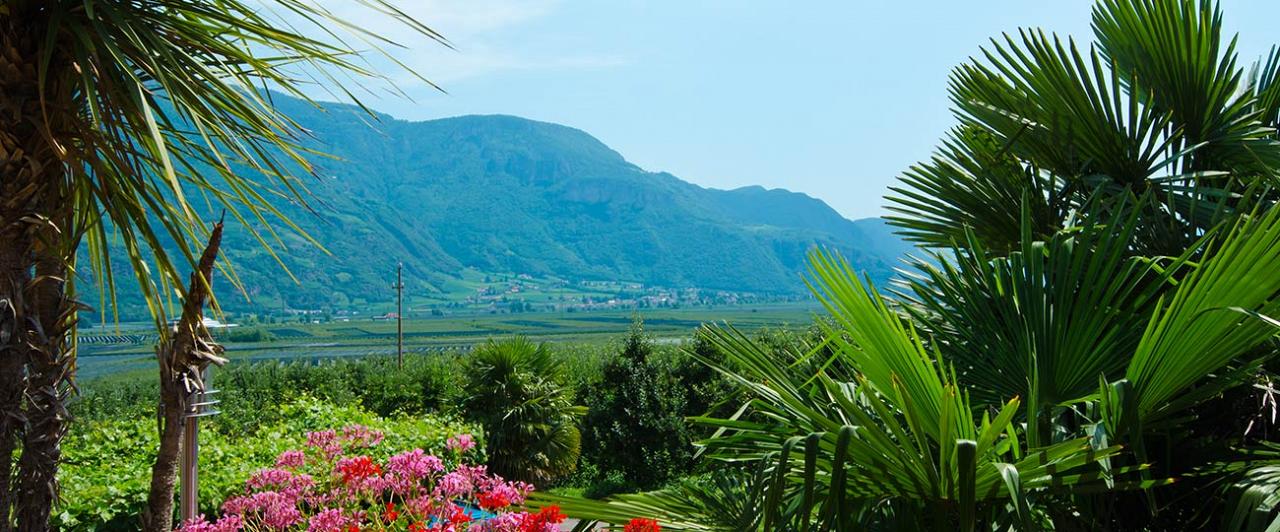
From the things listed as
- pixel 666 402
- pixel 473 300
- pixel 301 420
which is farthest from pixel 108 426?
pixel 473 300

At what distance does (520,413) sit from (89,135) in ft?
30.1

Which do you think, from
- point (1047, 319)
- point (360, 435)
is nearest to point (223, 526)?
point (360, 435)

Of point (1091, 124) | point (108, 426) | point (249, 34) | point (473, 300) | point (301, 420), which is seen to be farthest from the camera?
point (473, 300)

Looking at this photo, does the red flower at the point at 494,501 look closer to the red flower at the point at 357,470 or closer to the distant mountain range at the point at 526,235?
the red flower at the point at 357,470

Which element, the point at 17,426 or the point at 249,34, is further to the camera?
the point at 249,34

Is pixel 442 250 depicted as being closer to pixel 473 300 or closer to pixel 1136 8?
pixel 473 300

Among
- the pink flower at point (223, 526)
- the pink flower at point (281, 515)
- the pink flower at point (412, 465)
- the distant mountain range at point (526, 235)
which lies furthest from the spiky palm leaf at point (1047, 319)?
the distant mountain range at point (526, 235)

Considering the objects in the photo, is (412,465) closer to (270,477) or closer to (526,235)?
(270,477)

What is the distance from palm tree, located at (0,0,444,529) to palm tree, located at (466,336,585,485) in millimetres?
8779

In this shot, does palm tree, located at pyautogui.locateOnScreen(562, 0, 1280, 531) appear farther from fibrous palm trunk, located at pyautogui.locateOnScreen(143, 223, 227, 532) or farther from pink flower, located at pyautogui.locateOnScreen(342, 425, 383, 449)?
fibrous palm trunk, located at pyautogui.locateOnScreen(143, 223, 227, 532)

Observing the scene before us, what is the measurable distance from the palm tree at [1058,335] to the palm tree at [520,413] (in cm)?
809

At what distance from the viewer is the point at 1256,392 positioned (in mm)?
2547

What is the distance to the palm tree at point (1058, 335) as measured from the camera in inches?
72.1

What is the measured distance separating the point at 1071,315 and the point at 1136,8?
65.2 inches
